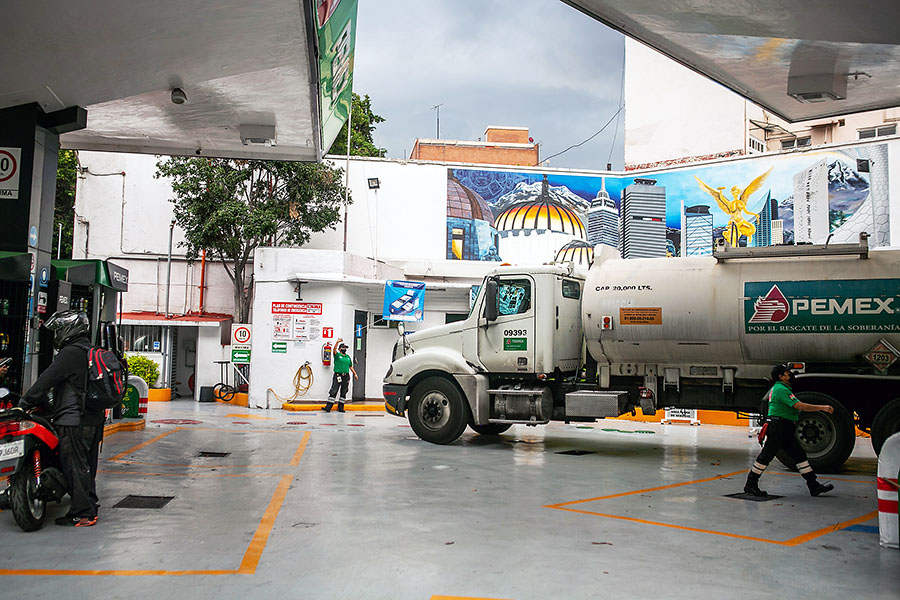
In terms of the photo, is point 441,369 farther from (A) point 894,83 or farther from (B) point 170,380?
(B) point 170,380

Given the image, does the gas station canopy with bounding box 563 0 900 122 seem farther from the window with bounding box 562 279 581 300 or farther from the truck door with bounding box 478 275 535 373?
the truck door with bounding box 478 275 535 373

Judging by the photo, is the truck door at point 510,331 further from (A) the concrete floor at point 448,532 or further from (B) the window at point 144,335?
(B) the window at point 144,335

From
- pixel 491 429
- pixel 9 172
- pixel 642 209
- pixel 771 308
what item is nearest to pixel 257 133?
pixel 9 172

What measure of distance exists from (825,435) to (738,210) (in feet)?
50.3

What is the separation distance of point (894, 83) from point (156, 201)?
20923 mm

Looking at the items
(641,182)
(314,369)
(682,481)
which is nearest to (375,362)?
(314,369)

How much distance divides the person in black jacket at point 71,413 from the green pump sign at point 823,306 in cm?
891

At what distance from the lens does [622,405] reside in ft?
40.2

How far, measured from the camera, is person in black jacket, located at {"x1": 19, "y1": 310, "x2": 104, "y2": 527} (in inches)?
272

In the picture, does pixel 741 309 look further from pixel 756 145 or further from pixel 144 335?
pixel 756 145

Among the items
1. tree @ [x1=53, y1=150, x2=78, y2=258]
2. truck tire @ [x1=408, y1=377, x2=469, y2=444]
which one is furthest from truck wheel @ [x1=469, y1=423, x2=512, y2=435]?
tree @ [x1=53, y1=150, x2=78, y2=258]

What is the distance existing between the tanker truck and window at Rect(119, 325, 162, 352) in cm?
1175

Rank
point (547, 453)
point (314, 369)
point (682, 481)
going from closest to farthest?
1. point (682, 481)
2. point (547, 453)
3. point (314, 369)

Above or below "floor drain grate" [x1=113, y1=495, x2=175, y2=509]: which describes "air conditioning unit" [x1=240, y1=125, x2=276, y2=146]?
above
